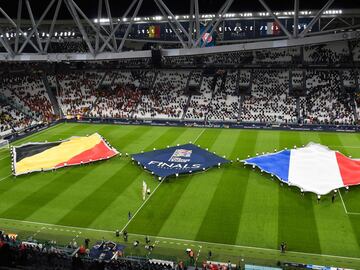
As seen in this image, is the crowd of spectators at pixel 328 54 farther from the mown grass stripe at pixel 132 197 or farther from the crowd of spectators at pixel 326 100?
the mown grass stripe at pixel 132 197

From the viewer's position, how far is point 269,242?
2284 cm

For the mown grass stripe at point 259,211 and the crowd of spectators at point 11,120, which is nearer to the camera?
the mown grass stripe at point 259,211

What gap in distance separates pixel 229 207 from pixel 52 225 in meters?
12.1

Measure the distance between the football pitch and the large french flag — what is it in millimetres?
704

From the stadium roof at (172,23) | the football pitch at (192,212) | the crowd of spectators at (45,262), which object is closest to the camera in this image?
the crowd of spectators at (45,262)

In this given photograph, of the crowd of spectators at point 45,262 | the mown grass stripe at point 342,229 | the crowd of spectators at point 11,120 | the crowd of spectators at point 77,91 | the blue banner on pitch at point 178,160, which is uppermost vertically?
the crowd of spectators at point 77,91

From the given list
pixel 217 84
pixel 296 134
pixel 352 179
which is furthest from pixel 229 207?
pixel 217 84

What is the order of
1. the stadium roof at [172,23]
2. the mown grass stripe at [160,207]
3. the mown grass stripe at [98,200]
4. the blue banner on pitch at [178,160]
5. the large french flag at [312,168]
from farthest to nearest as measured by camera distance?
the stadium roof at [172,23] → the blue banner on pitch at [178,160] → the large french flag at [312,168] → the mown grass stripe at [98,200] → the mown grass stripe at [160,207]

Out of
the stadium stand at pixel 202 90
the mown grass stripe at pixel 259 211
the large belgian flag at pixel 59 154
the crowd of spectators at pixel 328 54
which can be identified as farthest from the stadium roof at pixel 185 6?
the mown grass stripe at pixel 259 211

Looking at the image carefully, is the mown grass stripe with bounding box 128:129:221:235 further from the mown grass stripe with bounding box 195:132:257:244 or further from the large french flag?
the large french flag

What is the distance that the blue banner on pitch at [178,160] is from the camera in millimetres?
34031

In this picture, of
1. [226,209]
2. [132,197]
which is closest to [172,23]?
[132,197]

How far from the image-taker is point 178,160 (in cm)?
3603

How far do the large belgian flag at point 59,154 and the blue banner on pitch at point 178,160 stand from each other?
4477 millimetres
